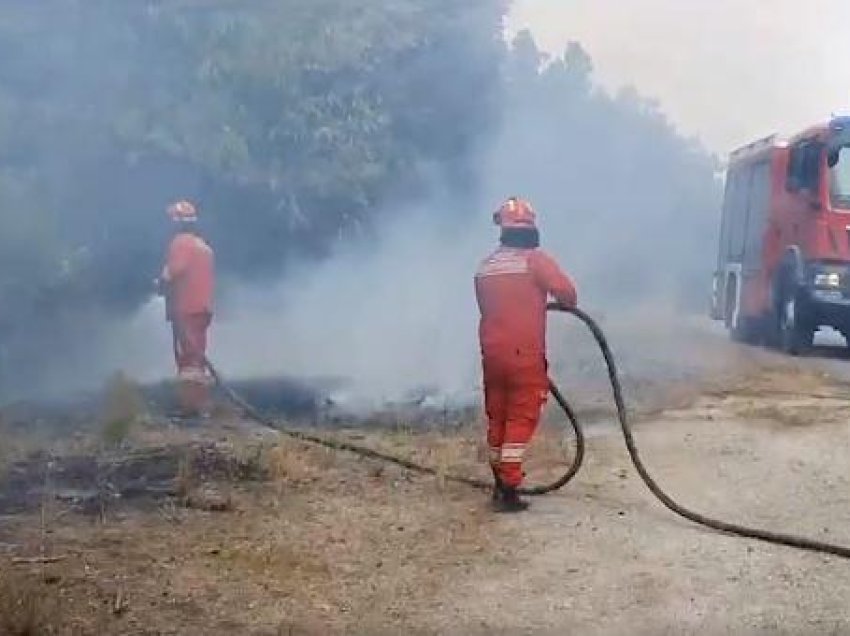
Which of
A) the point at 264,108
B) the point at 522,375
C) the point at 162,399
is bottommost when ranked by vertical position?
the point at 162,399

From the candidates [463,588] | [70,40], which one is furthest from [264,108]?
[463,588]

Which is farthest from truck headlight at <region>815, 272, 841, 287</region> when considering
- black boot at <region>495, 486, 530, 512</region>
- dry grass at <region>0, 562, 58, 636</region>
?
dry grass at <region>0, 562, 58, 636</region>

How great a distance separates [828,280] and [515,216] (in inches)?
325

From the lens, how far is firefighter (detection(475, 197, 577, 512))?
7.36m

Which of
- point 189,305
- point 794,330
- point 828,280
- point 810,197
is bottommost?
point 794,330

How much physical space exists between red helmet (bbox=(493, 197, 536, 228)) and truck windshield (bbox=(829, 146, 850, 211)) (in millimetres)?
8215

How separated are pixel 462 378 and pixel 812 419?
168 inches

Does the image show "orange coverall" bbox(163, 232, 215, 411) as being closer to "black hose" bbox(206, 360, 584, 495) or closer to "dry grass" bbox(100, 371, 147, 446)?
"black hose" bbox(206, 360, 584, 495)

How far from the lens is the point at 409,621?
18.0 feet

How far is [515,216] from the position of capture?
24.8 ft

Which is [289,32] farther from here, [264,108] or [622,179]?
[622,179]

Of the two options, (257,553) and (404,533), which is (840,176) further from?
(257,553)

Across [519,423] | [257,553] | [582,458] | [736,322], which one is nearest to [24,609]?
[257,553]

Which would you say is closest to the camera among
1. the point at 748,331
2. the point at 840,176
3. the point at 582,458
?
the point at 582,458
